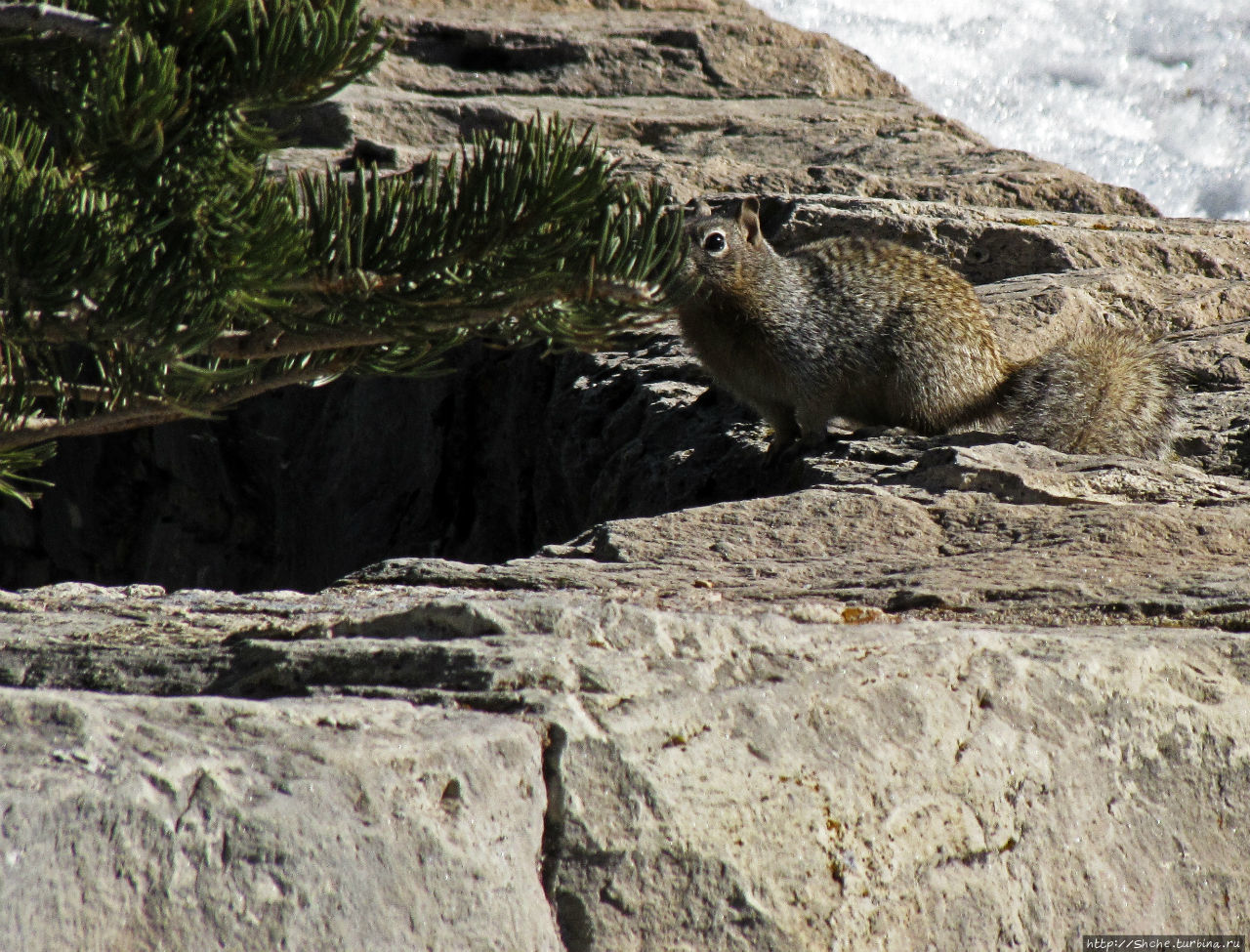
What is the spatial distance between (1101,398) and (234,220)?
3.48m

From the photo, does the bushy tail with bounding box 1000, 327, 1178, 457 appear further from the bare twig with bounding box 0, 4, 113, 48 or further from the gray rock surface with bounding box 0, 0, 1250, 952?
the bare twig with bounding box 0, 4, 113, 48

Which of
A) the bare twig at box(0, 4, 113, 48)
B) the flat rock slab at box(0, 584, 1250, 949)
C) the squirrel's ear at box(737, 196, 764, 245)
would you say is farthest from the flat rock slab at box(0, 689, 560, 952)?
the squirrel's ear at box(737, 196, 764, 245)

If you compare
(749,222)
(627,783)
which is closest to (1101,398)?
(749,222)

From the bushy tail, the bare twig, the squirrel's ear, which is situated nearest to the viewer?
the bare twig

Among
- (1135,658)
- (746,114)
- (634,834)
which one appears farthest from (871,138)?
(634,834)

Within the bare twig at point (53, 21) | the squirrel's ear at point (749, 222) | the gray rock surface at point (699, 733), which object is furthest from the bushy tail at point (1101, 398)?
the bare twig at point (53, 21)

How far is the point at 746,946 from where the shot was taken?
63.7 inches

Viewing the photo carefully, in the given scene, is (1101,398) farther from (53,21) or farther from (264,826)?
(264,826)

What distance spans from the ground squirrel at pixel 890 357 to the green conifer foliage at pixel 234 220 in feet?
6.54

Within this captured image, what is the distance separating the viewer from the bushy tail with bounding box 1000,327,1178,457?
16.2 ft

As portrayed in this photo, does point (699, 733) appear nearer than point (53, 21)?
Yes

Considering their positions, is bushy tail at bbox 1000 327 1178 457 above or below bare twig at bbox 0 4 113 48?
below

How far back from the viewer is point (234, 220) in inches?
107

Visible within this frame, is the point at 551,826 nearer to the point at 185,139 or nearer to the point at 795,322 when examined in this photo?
the point at 185,139
